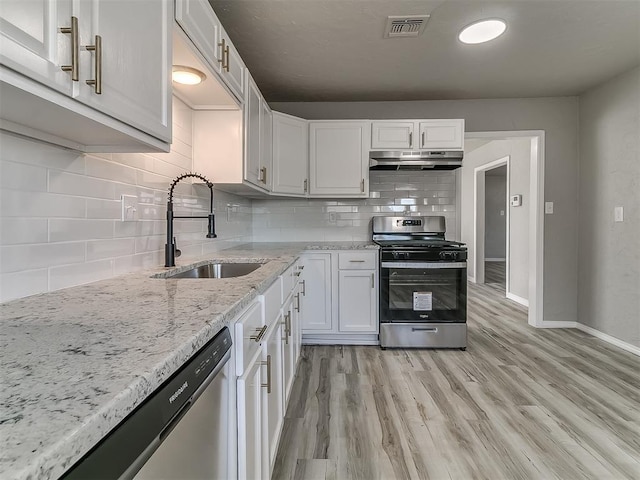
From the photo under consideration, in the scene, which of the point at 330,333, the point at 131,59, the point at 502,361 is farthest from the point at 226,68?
the point at 502,361

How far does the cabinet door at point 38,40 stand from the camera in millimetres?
589

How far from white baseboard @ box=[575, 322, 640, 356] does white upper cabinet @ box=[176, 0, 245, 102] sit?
3.46m

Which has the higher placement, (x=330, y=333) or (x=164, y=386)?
Result: (x=164, y=386)

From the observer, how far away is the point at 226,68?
5.36ft

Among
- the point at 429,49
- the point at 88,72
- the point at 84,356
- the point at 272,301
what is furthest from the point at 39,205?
the point at 429,49

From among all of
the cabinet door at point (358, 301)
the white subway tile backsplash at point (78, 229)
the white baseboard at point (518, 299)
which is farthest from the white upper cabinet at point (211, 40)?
the white baseboard at point (518, 299)

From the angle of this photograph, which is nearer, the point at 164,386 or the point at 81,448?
the point at 81,448

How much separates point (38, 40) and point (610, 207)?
12.4 ft

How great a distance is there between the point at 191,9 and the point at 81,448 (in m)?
1.44

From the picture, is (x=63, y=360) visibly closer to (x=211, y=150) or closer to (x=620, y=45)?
(x=211, y=150)

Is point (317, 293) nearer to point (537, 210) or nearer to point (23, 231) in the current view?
point (23, 231)

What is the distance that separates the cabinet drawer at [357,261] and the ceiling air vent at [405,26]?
1585mm

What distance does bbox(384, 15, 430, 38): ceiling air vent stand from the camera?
6.55ft

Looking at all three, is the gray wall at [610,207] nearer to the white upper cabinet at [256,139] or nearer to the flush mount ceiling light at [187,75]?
the white upper cabinet at [256,139]
